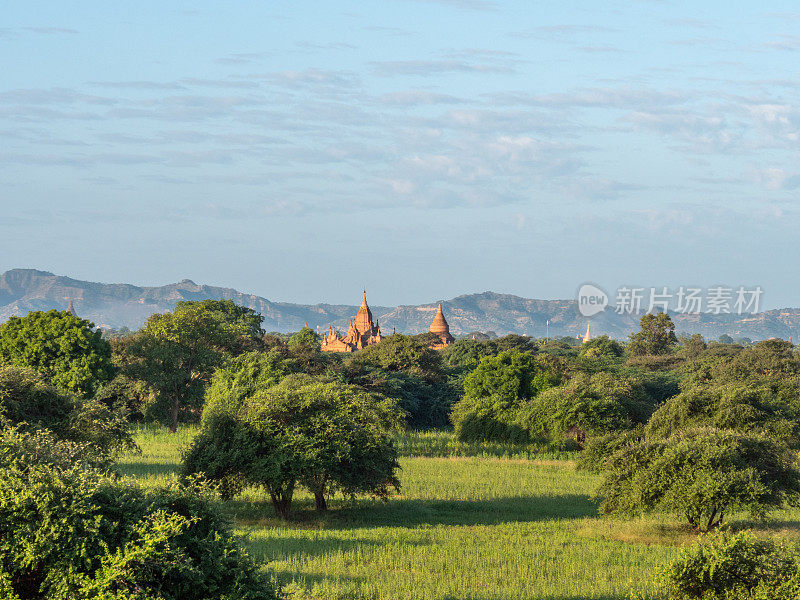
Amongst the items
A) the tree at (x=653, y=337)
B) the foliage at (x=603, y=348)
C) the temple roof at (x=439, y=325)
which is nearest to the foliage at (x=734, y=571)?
the foliage at (x=603, y=348)

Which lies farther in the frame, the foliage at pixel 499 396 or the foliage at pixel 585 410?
the foliage at pixel 499 396

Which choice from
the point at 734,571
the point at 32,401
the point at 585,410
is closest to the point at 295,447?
the point at 32,401

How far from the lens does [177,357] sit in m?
61.7

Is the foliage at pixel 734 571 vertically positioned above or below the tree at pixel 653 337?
below

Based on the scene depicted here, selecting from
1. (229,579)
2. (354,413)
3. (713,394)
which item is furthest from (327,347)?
(229,579)

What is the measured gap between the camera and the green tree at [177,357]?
61000mm

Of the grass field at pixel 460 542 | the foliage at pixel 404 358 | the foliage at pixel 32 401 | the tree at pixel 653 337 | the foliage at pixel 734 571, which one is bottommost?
the grass field at pixel 460 542

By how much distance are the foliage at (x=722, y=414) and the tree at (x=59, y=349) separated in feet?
101

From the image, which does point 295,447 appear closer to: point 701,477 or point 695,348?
point 701,477

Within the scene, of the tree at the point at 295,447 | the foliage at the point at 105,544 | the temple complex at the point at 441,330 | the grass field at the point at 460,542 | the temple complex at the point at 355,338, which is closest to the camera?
the foliage at the point at 105,544

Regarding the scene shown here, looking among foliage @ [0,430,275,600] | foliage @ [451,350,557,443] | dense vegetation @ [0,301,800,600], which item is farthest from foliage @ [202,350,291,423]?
foliage @ [0,430,275,600]

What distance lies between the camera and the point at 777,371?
71000 mm

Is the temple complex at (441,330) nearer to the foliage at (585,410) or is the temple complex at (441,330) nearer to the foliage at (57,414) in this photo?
the foliage at (585,410)

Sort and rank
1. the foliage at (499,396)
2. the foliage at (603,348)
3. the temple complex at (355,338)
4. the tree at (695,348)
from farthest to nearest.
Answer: the temple complex at (355,338) < the foliage at (603,348) < the tree at (695,348) < the foliage at (499,396)
